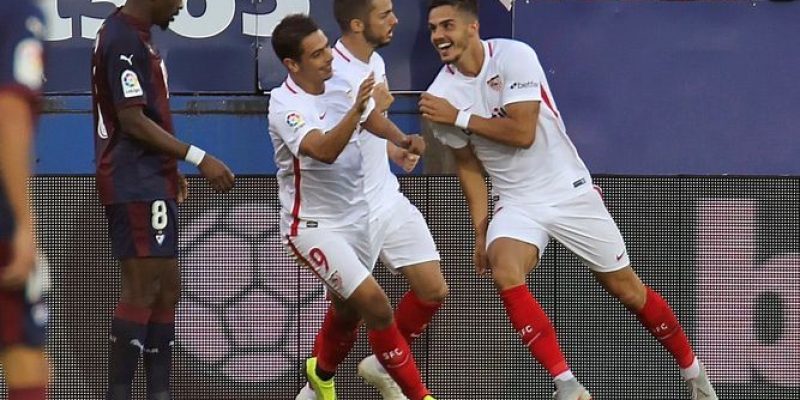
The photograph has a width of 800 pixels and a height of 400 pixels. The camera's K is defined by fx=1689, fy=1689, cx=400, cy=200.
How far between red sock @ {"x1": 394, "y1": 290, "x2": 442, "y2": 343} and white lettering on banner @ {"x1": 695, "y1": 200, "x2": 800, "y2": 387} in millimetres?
1480

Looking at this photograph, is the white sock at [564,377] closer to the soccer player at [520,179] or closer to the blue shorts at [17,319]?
the soccer player at [520,179]

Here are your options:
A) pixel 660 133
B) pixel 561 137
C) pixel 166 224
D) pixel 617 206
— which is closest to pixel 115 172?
pixel 166 224

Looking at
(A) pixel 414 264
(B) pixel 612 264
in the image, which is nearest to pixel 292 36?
(A) pixel 414 264

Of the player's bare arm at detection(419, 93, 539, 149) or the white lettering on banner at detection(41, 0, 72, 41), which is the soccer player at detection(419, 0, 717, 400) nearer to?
the player's bare arm at detection(419, 93, 539, 149)

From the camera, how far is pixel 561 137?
308 inches

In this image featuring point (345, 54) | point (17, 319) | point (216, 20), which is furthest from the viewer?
point (216, 20)

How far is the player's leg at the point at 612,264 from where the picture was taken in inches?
304

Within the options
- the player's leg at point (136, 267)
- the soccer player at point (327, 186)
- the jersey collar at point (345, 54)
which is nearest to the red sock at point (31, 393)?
the player's leg at point (136, 267)

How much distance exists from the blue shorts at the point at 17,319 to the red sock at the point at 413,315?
3.45 m

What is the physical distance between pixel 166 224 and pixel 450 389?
218 cm

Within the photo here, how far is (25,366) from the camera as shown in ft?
16.2

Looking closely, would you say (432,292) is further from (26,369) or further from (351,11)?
(26,369)

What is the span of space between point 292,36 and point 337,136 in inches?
23.7

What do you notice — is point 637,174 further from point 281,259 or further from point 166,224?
point 166,224
